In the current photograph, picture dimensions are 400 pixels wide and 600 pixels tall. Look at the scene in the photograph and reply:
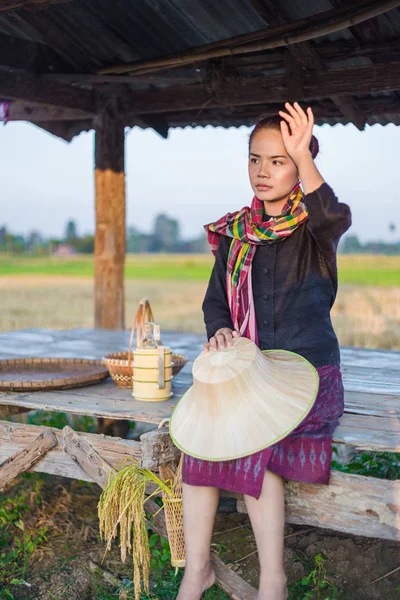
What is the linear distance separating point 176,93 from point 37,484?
9.41 feet

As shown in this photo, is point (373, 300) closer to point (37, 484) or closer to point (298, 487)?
point (37, 484)

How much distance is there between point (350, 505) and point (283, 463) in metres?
0.28

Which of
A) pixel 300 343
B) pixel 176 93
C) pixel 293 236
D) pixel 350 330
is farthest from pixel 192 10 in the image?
pixel 350 330

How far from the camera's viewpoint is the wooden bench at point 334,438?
232 cm

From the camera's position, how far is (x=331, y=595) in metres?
2.86

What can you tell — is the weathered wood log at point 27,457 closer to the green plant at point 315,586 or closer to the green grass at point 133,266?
the green plant at point 315,586

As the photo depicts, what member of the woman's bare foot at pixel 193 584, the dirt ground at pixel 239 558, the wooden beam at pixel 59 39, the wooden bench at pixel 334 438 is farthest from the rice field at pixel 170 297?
the woman's bare foot at pixel 193 584

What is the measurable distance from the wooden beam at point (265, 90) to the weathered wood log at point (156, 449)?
2.81 meters

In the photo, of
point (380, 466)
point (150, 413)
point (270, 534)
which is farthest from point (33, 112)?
point (270, 534)

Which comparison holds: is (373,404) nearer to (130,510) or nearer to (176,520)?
(176,520)

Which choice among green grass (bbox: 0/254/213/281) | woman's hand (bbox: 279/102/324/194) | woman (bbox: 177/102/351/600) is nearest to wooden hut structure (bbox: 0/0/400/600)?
woman (bbox: 177/102/351/600)

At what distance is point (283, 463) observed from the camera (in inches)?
88.8

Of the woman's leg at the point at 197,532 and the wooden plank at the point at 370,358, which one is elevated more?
the wooden plank at the point at 370,358

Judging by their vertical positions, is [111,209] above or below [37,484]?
above
